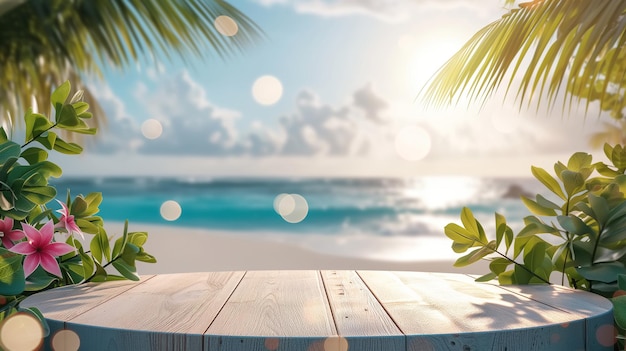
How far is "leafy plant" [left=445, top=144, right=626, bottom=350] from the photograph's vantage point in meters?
1.57

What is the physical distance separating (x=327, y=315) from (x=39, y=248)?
719 millimetres

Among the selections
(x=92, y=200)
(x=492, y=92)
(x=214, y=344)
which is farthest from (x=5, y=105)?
(x=214, y=344)

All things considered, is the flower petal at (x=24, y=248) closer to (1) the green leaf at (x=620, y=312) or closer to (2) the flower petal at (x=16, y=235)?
(2) the flower petal at (x=16, y=235)

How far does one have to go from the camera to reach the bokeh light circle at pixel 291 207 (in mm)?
15781

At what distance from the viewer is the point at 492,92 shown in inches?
87.3

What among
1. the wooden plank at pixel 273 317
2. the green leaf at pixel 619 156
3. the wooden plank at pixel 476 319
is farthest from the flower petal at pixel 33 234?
the green leaf at pixel 619 156

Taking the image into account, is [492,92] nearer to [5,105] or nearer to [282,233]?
[5,105]

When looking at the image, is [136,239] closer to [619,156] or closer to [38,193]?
[38,193]

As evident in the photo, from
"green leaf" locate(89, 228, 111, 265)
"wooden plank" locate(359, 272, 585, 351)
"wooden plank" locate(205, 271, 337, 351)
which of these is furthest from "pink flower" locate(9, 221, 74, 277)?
Answer: "wooden plank" locate(359, 272, 585, 351)

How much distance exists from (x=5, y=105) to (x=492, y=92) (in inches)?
216

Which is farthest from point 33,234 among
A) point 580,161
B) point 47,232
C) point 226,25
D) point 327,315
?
point 226,25

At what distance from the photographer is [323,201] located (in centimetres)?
1742

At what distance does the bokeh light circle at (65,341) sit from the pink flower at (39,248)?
24cm

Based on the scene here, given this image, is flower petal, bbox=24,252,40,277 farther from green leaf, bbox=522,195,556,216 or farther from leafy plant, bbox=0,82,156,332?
green leaf, bbox=522,195,556,216
